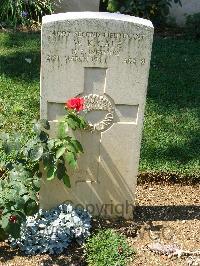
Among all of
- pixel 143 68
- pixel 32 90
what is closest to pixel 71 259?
pixel 143 68

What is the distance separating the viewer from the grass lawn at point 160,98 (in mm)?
5270

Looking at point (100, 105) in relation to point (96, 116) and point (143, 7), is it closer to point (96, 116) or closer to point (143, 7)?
point (96, 116)

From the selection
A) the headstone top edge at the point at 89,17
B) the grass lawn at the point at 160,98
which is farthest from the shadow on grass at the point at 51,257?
the headstone top edge at the point at 89,17

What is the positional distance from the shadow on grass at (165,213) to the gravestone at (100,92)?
0.20 metres

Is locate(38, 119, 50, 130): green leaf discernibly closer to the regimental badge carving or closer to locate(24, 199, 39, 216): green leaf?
the regimental badge carving

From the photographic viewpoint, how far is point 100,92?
394 cm

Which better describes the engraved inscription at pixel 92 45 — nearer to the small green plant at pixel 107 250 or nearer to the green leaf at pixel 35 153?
the green leaf at pixel 35 153

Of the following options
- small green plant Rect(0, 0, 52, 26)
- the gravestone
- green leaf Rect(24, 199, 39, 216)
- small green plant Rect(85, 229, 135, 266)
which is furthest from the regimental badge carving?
small green plant Rect(0, 0, 52, 26)

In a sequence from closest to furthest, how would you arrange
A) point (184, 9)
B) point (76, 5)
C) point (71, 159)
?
point (71, 159)
point (76, 5)
point (184, 9)

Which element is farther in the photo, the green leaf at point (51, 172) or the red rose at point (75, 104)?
the green leaf at point (51, 172)

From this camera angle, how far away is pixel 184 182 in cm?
505

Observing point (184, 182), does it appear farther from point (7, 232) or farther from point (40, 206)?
point (7, 232)

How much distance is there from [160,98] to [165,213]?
1.93 metres

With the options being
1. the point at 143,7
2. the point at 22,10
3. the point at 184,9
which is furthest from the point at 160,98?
the point at 22,10
